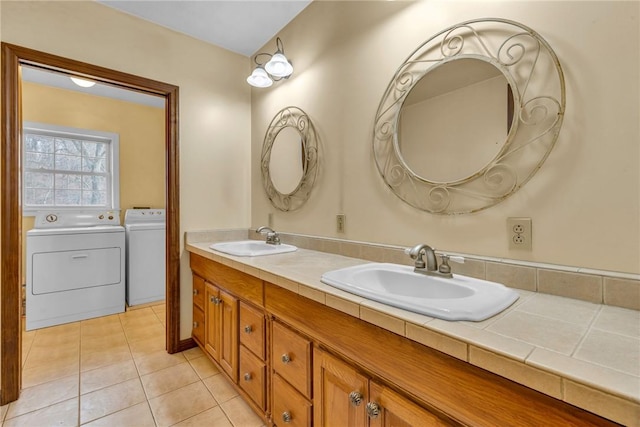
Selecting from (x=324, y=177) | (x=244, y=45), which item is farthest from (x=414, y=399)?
(x=244, y=45)

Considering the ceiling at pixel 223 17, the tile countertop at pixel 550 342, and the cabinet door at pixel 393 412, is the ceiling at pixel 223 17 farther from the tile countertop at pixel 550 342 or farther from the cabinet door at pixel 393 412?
the cabinet door at pixel 393 412

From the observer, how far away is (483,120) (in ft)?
3.69

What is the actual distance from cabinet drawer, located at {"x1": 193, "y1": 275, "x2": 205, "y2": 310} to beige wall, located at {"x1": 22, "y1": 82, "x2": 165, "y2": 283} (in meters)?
2.08

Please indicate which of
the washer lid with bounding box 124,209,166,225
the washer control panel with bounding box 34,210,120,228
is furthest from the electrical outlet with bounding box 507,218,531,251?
the washer control panel with bounding box 34,210,120,228

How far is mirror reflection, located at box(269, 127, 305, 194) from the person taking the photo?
6.73 ft

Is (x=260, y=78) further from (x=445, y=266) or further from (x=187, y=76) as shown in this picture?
(x=445, y=266)

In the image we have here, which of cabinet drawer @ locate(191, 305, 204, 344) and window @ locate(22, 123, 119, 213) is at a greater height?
window @ locate(22, 123, 119, 213)

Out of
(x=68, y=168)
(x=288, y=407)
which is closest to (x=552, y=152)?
(x=288, y=407)

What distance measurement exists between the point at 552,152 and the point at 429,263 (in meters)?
0.57

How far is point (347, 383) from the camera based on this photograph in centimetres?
94

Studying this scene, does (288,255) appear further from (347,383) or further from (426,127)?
(426,127)

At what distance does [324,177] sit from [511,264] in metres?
1.14

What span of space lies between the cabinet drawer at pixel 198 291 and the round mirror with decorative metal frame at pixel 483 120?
1.54 meters

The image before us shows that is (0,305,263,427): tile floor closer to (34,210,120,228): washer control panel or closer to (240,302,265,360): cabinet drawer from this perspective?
(240,302,265,360): cabinet drawer
